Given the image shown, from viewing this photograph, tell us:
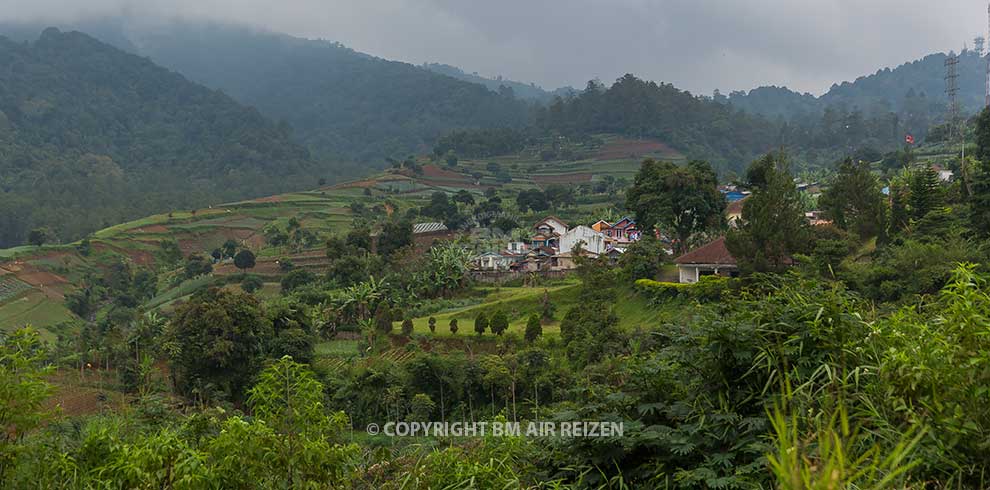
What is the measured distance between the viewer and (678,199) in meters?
22.1

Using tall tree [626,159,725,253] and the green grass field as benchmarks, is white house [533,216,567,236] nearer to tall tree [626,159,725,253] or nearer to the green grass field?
tall tree [626,159,725,253]

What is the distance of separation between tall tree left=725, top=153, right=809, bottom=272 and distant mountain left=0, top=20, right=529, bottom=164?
3637 inches

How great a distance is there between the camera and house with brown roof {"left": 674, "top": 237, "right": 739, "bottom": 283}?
1938 cm

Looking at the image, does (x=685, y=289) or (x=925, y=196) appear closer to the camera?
(x=925, y=196)

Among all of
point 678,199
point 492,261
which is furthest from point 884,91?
point 678,199

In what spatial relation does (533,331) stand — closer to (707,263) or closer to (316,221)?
(707,263)

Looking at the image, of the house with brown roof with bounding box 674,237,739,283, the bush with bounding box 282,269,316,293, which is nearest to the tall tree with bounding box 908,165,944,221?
the house with brown roof with bounding box 674,237,739,283

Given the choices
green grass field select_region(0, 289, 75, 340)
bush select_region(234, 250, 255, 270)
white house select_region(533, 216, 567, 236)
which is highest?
white house select_region(533, 216, 567, 236)

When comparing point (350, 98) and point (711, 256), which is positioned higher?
point (350, 98)

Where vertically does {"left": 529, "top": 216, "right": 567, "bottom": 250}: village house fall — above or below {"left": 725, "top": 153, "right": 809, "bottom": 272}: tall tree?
below

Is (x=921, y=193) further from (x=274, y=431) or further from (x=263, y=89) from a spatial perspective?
(x=263, y=89)

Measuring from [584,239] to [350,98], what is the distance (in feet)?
387

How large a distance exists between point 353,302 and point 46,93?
308 feet

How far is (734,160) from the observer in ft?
260
